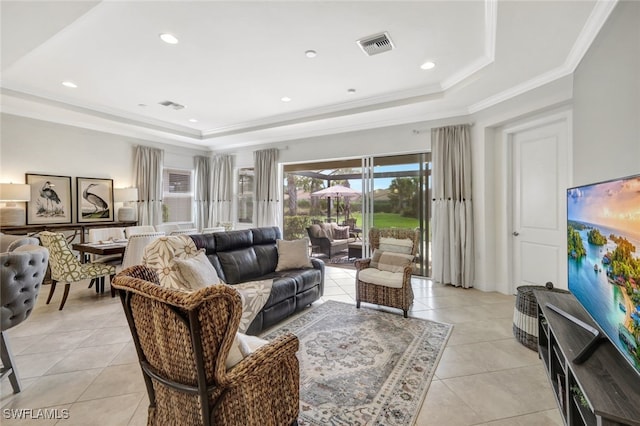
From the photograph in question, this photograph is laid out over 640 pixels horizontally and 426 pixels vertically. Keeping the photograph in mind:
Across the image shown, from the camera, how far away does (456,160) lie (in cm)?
437

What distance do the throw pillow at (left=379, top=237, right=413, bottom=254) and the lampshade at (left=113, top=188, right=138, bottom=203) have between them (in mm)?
4605

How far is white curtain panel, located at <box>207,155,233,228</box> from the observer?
6.84 metres

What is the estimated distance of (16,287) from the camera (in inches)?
72.8

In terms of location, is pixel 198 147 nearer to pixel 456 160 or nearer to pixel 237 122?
pixel 237 122

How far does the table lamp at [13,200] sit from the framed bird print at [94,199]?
780 millimetres

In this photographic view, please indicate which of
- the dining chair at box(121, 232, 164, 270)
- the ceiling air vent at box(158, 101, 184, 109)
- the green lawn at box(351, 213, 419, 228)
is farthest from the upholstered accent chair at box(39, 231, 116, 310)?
the green lawn at box(351, 213, 419, 228)

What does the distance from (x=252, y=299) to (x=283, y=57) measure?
248cm

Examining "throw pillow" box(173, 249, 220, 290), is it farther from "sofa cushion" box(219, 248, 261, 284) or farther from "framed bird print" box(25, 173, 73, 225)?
"framed bird print" box(25, 173, 73, 225)

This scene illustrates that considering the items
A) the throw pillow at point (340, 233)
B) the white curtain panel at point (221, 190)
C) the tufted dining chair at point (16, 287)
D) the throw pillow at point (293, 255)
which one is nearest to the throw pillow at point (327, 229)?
the throw pillow at point (340, 233)

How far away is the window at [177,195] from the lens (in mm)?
6480

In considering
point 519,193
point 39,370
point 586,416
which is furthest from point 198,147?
point 586,416

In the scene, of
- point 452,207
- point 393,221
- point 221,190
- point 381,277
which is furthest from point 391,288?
point 221,190

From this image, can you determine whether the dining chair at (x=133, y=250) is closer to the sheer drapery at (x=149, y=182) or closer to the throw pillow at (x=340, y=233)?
the sheer drapery at (x=149, y=182)

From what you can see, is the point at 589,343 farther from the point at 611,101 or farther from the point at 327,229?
the point at 327,229
